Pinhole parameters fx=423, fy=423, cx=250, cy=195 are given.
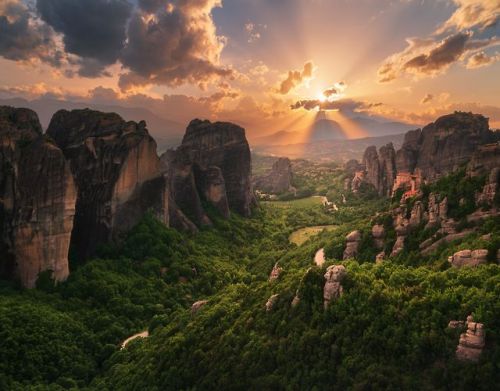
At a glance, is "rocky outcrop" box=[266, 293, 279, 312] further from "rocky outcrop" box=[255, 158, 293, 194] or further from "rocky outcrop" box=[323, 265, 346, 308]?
"rocky outcrop" box=[255, 158, 293, 194]

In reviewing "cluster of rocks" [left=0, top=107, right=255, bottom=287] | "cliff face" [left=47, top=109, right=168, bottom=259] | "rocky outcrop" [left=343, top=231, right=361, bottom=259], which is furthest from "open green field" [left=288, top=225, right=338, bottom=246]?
"rocky outcrop" [left=343, top=231, right=361, bottom=259]

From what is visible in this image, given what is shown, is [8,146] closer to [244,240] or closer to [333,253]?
[333,253]

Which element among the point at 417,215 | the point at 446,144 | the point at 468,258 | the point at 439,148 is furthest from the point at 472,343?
the point at 439,148

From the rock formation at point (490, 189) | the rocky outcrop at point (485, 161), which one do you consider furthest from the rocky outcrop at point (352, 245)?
the rock formation at point (490, 189)

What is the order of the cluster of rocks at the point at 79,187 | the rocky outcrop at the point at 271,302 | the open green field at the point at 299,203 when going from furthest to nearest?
1. the open green field at the point at 299,203
2. the cluster of rocks at the point at 79,187
3. the rocky outcrop at the point at 271,302

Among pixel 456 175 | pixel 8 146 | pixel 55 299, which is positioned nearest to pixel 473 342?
pixel 456 175

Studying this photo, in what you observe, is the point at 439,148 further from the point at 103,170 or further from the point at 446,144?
the point at 103,170

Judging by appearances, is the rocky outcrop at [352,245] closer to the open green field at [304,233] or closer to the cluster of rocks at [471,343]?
the cluster of rocks at [471,343]
